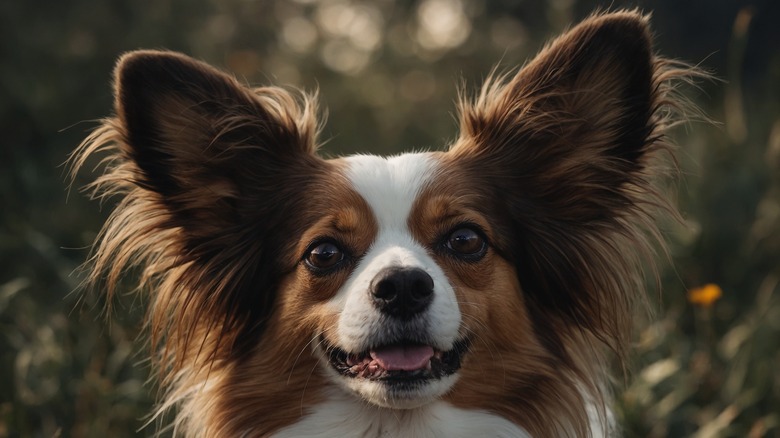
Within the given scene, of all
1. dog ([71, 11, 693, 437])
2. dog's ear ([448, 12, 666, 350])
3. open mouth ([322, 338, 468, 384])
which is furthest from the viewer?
dog's ear ([448, 12, 666, 350])

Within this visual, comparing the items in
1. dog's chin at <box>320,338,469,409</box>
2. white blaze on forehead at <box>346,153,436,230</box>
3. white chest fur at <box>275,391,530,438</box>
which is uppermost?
white blaze on forehead at <box>346,153,436,230</box>

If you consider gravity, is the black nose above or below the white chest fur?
above

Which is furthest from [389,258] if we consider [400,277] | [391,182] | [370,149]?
[370,149]

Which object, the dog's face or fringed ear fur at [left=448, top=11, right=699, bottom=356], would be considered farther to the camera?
fringed ear fur at [left=448, top=11, right=699, bottom=356]

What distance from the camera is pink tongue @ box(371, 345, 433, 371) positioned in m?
3.71

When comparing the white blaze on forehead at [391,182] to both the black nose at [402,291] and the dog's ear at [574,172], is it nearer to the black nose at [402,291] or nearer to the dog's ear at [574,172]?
the dog's ear at [574,172]

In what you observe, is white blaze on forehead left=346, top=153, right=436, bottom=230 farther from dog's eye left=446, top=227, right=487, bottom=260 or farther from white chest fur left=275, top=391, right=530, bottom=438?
white chest fur left=275, top=391, right=530, bottom=438

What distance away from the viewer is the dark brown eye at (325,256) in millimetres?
3949

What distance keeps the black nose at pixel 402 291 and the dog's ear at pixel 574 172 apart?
65 cm

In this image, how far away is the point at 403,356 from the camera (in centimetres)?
373

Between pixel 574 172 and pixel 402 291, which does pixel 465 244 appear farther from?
pixel 574 172

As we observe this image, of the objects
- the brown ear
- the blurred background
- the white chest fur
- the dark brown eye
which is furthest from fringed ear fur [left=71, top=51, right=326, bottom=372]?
the blurred background

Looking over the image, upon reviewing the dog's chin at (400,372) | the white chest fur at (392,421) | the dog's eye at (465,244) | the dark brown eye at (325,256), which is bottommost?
the white chest fur at (392,421)

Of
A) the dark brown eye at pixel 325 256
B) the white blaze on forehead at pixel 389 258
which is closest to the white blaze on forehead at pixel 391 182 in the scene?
the white blaze on forehead at pixel 389 258
